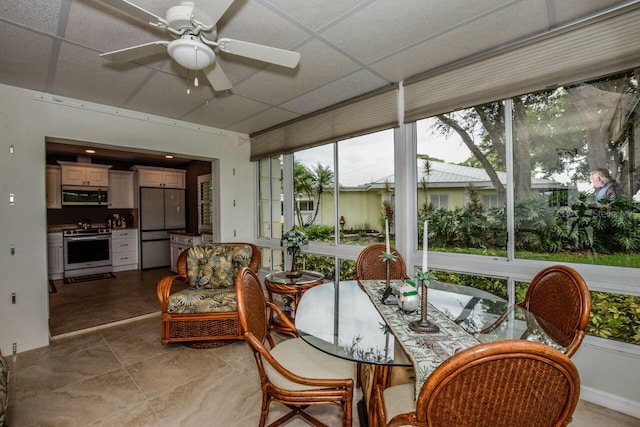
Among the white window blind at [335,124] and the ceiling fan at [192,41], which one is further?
the white window blind at [335,124]

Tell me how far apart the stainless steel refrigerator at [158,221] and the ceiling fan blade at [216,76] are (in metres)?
5.26

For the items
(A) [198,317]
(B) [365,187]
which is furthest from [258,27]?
(A) [198,317]

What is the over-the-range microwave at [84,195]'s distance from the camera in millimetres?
5863

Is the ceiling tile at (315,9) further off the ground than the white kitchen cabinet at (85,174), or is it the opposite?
the ceiling tile at (315,9)

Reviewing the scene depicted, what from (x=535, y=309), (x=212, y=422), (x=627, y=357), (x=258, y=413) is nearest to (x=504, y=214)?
(x=535, y=309)

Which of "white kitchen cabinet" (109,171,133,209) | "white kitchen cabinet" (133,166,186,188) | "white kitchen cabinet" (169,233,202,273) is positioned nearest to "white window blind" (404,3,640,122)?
"white kitchen cabinet" (169,233,202,273)

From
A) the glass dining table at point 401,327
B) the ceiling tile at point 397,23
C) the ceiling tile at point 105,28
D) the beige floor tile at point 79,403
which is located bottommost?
the beige floor tile at point 79,403

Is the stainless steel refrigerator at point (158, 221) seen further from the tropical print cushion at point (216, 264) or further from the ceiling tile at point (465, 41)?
the ceiling tile at point (465, 41)

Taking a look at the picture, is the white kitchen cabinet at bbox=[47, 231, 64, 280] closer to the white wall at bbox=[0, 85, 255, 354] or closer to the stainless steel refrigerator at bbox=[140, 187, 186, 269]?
the stainless steel refrigerator at bbox=[140, 187, 186, 269]

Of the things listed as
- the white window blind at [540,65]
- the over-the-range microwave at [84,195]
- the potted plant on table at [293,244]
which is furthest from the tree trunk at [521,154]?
the over-the-range microwave at [84,195]

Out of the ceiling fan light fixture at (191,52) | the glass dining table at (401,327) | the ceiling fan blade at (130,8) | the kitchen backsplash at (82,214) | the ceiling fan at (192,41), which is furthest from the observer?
the kitchen backsplash at (82,214)

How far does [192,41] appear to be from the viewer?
162cm

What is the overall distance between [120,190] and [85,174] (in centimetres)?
72

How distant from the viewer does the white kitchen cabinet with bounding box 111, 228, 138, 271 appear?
6.29 m
